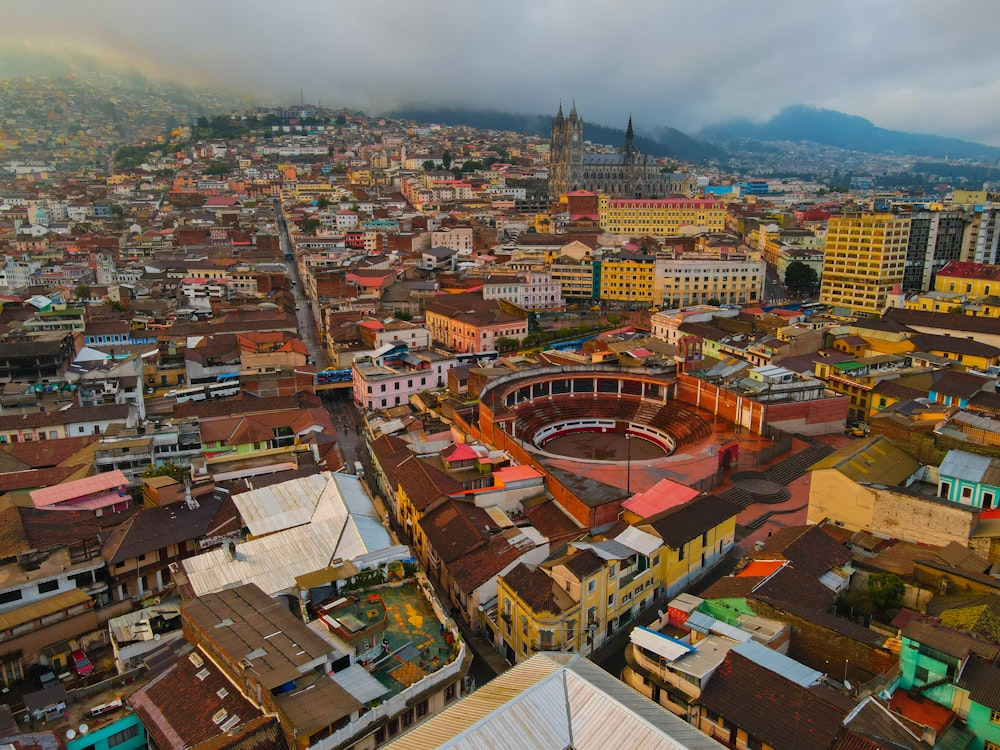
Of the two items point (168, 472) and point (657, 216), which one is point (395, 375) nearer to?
point (168, 472)

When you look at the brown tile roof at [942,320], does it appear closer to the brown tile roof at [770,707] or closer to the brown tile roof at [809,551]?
the brown tile roof at [809,551]

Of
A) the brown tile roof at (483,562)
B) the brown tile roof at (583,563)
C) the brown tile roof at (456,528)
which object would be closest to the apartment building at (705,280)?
the brown tile roof at (456,528)

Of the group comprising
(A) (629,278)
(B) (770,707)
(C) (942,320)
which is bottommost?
(B) (770,707)

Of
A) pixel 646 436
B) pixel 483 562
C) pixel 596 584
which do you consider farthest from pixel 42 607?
pixel 646 436

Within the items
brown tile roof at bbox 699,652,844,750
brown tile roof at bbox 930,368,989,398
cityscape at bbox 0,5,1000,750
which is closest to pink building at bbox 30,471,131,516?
cityscape at bbox 0,5,1000,750

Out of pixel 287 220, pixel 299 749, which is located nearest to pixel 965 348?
pixel 299 749

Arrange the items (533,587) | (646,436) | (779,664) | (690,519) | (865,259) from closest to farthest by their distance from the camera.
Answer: (779,664), (533,587), (690,519), (646,436), (865,259)

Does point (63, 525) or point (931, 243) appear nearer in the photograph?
point (63, 525)

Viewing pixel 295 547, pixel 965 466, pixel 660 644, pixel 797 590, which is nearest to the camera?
pixel 660 644

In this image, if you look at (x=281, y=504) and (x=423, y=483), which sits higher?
(x=281, y=504)
